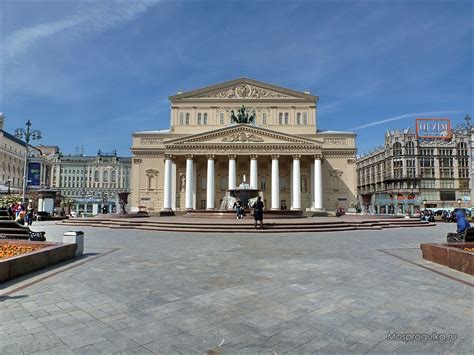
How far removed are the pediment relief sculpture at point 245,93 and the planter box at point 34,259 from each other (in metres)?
50.6

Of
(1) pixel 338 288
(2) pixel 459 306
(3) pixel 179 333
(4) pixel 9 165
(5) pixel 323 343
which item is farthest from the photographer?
(4) pixel 9 165

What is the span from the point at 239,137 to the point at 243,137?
63 cm

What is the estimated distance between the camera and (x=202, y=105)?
5759 centimetres

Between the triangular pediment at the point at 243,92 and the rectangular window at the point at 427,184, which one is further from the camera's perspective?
the rectangular window at the point at 427,184

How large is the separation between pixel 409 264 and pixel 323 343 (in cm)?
650

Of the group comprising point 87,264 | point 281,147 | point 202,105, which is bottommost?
point 87,264

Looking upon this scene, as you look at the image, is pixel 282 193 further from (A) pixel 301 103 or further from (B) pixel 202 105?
(B) pixel 202 105

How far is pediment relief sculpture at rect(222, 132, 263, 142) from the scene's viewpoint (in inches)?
1944

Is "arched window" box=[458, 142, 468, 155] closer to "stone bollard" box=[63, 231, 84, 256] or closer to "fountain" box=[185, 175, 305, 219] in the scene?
"fountain" box=[185, 175, 305, 219]

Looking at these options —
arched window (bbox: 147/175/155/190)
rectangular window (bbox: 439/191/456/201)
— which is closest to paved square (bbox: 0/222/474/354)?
arched window (bbox: 147/175/155/190)

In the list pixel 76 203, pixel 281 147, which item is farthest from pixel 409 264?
pixel 76 203

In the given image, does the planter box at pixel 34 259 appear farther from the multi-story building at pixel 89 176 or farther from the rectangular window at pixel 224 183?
the multi-story building at pixel 89 176

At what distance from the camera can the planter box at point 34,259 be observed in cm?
705

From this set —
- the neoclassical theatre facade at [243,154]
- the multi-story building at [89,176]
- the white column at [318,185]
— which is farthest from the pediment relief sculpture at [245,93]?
the multi-story building at [89,176]
